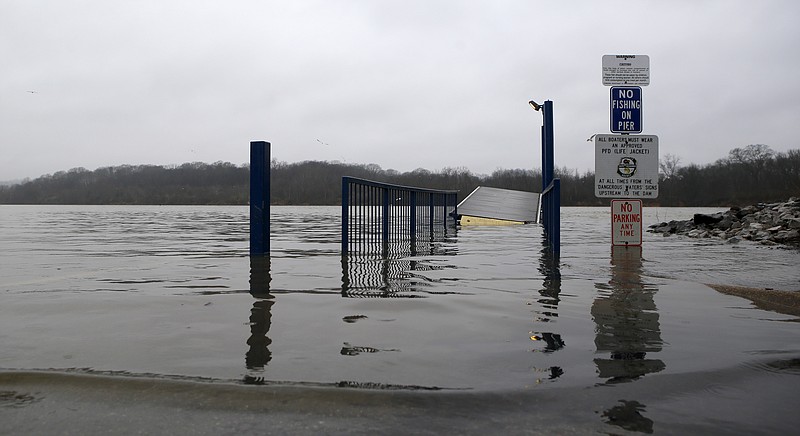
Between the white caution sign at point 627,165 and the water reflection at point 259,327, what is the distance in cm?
591

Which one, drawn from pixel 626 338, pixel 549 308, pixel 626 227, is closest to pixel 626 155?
pixel 626 227

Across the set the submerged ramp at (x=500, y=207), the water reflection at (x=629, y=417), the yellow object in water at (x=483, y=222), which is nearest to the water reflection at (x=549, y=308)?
the water reflection at (x=629, y=417)

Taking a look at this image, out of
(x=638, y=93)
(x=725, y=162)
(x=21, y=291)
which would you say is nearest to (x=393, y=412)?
(x=21, y=291)

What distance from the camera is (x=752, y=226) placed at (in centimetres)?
1280

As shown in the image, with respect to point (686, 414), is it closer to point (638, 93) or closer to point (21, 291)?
point (21, 291)

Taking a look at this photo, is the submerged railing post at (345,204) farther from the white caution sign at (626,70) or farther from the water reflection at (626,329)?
the white caution sign at (626,70)

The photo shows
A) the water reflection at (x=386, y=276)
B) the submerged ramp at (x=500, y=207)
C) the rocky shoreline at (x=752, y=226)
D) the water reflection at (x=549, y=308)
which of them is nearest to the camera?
the water reflection at (x=549, y=308)

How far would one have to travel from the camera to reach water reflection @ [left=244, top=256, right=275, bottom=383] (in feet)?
8.23

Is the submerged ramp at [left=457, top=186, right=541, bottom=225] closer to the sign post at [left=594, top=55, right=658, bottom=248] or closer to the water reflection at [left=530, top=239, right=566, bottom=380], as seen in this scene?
the sign post at [left=594, top=55, right=658, bottom=248]

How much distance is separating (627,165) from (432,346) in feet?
24.4

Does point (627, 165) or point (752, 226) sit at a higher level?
point (627, 165)

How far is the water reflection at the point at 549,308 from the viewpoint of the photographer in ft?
9.27

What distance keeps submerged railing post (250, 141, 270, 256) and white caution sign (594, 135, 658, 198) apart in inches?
206

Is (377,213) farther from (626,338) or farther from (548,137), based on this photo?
(548,137)
